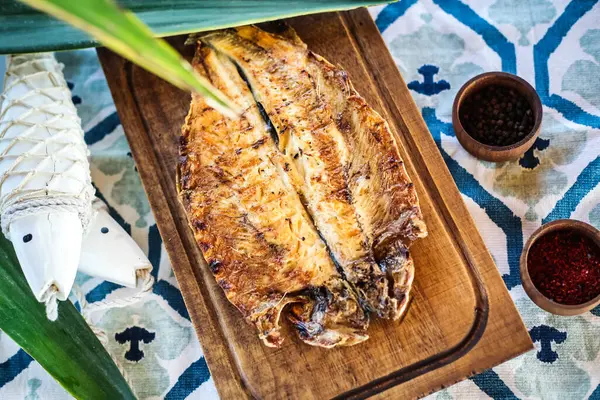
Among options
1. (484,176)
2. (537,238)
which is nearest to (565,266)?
(537,238)

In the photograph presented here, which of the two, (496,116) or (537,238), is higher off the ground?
(496,116)

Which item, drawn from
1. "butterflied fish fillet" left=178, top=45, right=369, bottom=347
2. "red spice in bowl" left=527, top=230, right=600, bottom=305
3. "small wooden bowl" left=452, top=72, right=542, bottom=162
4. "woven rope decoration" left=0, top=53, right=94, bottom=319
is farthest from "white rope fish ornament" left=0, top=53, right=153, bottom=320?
"red spice in bowl" left=527, top=230, right=600, bottom=305

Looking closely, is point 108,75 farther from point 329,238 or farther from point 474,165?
point 474,165

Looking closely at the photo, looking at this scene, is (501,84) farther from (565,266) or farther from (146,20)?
(146,20)

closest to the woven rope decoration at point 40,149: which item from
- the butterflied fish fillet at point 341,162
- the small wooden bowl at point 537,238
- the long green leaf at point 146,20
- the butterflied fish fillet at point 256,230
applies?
the long green leaf at point 146,20

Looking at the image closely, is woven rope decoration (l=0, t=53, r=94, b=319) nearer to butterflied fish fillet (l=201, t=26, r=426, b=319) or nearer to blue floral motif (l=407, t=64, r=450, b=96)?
butterflied fish fillet (l=201, t=26, r=426, b=319)

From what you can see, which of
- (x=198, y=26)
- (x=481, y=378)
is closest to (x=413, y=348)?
(x=481, y=378)

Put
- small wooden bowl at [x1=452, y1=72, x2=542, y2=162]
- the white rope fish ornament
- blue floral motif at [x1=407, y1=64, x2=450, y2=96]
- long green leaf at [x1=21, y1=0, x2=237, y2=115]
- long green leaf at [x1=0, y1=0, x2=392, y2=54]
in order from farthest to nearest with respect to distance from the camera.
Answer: blue floral motif at [x1=407, y1=64, x2=450, y2=96] → small wooden bowl at [x1=452, y1=72, x2=542, y2=162] → long green leaf at [x1=0, y1=0, x2=392, y2=54] → the white rope fish ornament → long green leaf at [x1=21, y1=0, x2=237, y2=115]
